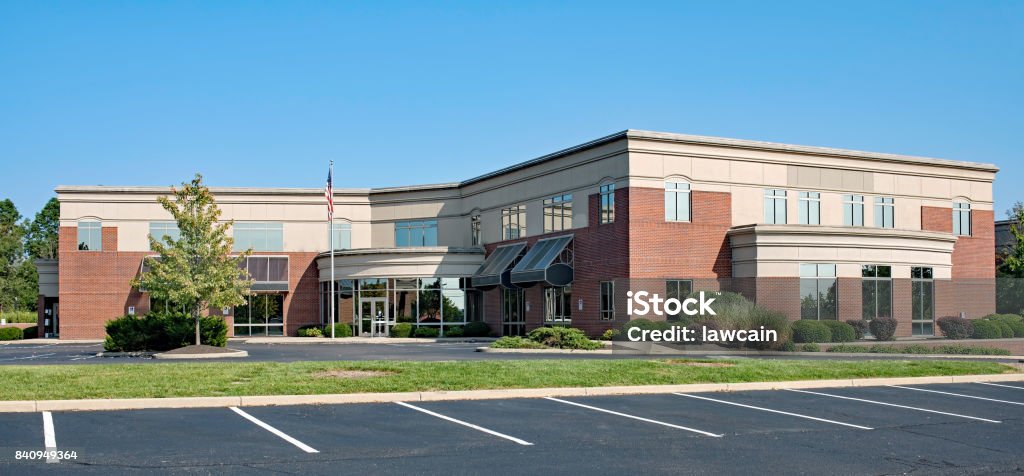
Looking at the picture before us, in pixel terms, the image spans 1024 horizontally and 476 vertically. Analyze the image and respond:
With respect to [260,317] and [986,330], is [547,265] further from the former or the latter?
[260,317]

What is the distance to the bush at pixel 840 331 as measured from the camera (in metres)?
34.5

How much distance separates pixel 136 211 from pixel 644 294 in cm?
2939

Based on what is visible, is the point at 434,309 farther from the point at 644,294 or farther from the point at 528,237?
the point at 644,294

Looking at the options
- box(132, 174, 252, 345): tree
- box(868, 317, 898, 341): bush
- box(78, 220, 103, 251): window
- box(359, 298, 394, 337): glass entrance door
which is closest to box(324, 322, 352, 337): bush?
box(359, 298, 394, 337): glass entrance door

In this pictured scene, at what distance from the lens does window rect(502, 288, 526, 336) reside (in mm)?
47250

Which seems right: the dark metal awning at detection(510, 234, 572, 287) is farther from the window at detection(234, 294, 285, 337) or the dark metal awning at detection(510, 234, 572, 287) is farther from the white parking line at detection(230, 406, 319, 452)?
the white parking line at detection(230, 406, 319, 452)

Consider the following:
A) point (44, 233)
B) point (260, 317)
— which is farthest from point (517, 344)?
point (44, 233)

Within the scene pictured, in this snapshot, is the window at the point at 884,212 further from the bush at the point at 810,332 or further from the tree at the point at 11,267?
the tree at the point at 11,267

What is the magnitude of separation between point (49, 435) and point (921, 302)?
36.3m

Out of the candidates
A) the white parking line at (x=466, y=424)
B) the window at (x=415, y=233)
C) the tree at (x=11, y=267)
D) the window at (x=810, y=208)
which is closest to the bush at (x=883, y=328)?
the window at (x=810, y=208)

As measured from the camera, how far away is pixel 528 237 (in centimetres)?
4719

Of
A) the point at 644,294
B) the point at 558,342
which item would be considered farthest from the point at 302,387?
the point at 644,294

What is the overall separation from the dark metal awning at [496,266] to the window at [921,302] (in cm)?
1767

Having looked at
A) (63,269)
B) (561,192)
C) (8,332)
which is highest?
(561,192)
